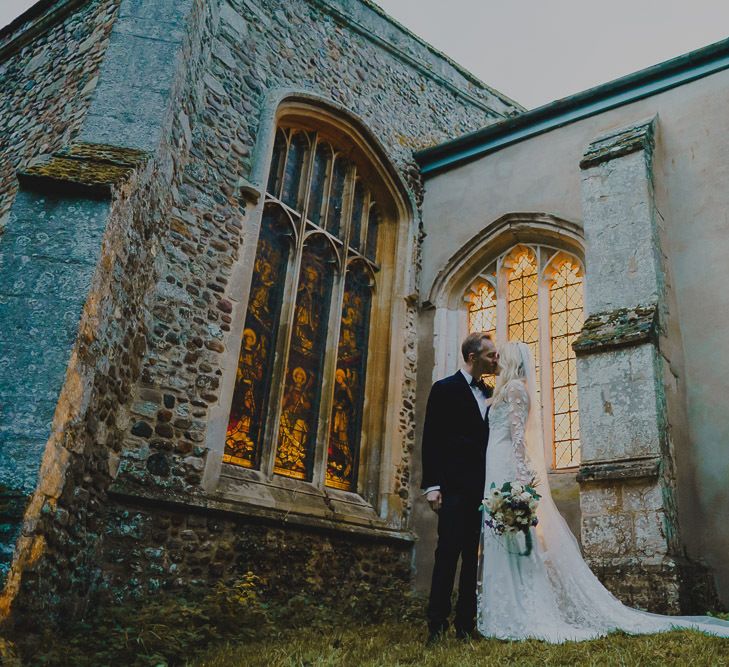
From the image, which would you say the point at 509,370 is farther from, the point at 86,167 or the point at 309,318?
the point at 309,318

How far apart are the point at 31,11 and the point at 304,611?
808cm

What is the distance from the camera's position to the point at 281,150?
827 centimetres

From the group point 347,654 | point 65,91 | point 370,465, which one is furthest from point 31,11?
point 347,654

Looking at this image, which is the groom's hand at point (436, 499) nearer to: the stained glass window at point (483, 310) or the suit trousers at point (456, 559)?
the suit trousers at point (456, 559)

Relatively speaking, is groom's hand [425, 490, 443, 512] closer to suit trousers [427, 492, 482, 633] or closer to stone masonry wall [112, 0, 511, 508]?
suit trousers [427, 492, 482, 633]

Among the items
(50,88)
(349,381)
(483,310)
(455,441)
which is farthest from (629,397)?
(50,88)

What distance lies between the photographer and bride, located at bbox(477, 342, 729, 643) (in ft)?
13.1

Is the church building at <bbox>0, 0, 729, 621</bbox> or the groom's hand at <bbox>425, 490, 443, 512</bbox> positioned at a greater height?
the church building at <bbox>0, 0, 729, 621</bbox>

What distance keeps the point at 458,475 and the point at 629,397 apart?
2262 millimetres

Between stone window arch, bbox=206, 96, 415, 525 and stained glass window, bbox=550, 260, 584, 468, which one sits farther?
stained glass window, bbox=550, 260, 584, 468

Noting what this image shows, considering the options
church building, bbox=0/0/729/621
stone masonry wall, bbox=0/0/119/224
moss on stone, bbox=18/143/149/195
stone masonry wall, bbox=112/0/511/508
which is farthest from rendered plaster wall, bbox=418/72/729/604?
stone masonry wall, bbox=0/0/119/224

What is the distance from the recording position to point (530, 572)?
4191 millimetres

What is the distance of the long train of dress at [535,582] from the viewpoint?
397cm

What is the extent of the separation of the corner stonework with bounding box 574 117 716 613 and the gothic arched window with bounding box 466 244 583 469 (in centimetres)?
121
